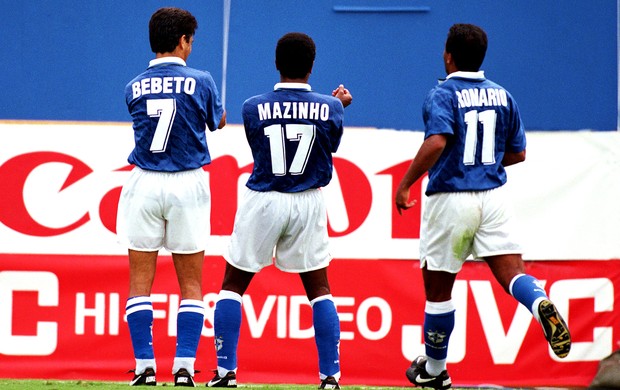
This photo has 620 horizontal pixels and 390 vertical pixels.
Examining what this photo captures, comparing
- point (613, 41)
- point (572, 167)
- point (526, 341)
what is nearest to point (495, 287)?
point (526, 341)

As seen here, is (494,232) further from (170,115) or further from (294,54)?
(170,115)

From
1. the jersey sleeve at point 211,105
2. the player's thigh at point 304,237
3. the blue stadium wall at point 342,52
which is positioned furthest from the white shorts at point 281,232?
the blue stadium wall at point 342,52

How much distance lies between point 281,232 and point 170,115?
84 centimetres

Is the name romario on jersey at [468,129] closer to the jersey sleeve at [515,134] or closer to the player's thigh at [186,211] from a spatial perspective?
the jersey sleeve at [515,134]

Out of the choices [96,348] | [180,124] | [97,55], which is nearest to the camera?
[180,124]

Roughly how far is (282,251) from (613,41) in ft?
14.8

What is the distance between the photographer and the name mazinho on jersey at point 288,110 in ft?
20.4

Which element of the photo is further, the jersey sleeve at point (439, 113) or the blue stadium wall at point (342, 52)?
the blue stadium wall at point (342, 52)

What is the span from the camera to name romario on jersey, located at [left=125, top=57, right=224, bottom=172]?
6234 millimetres

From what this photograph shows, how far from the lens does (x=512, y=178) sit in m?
8.77

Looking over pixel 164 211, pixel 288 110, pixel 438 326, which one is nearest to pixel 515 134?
pixel 438 326

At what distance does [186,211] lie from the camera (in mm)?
6289

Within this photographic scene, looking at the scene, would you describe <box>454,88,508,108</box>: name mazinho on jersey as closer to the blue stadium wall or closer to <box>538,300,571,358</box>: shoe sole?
<box>538,300,571,358</box>: shoe sole

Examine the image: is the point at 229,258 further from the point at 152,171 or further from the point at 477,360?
the point at 477,360
